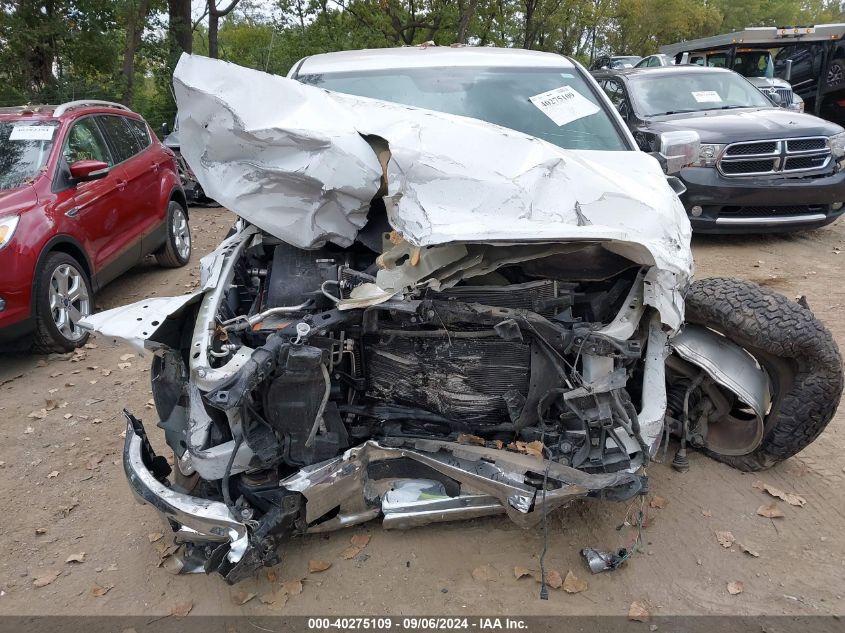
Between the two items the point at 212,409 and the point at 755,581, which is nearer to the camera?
the point at 212,409

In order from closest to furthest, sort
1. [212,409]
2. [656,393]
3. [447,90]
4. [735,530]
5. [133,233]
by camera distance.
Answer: [212,409]
[656,393]
[735,530]
[447,90]
[133,233]

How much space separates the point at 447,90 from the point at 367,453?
2.28m

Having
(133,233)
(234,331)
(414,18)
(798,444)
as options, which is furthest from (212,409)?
(414,18)

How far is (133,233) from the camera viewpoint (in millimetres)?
5891

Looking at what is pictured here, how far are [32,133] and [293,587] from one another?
456cm

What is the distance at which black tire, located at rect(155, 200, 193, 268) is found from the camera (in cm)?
676

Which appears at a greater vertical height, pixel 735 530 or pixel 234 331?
pixel 234 331

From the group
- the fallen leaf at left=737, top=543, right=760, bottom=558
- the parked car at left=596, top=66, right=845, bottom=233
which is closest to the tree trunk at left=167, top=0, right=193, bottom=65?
the parked car at left=596, top=66, right=845, bottom=233

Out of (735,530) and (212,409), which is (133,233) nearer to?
(212,409)

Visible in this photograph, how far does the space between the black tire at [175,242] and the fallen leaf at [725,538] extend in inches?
233

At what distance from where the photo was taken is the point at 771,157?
20.9 ft

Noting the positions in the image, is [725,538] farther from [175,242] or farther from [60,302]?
[175,242]

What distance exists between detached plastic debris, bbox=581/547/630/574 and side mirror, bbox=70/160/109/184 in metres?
4.68

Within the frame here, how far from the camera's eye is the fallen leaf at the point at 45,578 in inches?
106
